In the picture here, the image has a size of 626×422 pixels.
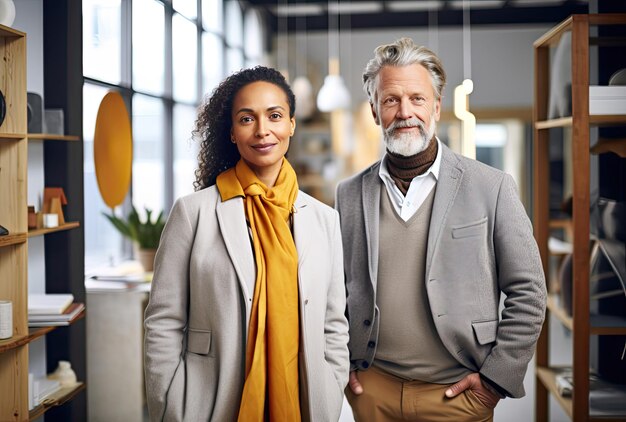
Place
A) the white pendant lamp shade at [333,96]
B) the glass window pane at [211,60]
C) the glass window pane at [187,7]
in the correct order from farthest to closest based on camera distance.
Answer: the white pendant lamp shade at [333,96]
the glass window pane at [211,60]
the glass window pane at [187,7]

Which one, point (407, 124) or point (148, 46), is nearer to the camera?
point (407, 124)

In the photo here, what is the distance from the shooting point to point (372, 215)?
2373mm

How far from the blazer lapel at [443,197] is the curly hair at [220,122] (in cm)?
51

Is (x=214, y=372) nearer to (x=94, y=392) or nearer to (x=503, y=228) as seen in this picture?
(x=503, y=228)

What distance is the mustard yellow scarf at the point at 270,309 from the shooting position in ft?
6.62

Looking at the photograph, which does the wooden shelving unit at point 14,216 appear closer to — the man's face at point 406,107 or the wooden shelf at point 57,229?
the wooden shelf at point 57,229

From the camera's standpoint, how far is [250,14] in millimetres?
9180

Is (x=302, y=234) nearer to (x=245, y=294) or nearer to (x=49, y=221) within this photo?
(x=245, y=294)

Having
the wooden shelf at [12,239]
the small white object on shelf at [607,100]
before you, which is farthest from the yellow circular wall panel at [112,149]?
the small white object on shelf at [607,100]

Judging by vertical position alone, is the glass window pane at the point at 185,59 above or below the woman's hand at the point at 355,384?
above

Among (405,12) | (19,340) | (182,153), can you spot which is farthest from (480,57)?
(19,340)

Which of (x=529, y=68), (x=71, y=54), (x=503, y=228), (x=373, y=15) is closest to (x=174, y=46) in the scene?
(x=71, y=54)

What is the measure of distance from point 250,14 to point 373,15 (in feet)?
5.22

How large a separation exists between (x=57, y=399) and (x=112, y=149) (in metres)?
1.42
